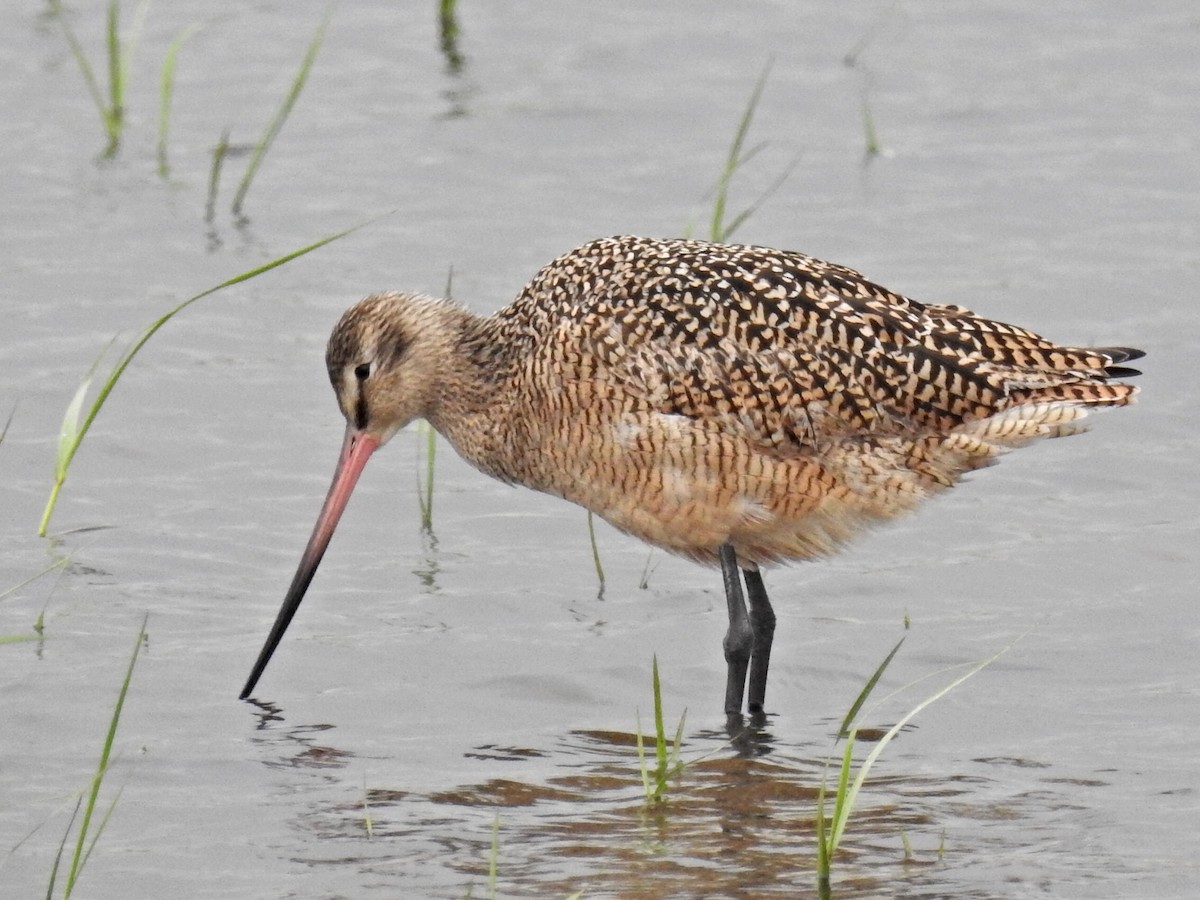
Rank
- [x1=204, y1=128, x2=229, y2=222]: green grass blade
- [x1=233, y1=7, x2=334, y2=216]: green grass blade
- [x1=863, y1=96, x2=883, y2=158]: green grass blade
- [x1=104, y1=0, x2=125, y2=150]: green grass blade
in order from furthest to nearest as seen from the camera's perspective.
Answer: [x1=863, y1=96, x2=883, y2=158]: green grass blade, [x1=104, y1=0, x2=125, y2=150]: green grass blade, [x1=204, y1=128, x2=229, y2=222]: green grass blade, [x1=233, y1=7, x2=334, y2=216]: green grass blade

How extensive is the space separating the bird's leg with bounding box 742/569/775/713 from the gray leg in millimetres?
29

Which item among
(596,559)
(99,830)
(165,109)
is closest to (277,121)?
(165,109)

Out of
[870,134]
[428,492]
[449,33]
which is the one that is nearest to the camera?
[428,492]

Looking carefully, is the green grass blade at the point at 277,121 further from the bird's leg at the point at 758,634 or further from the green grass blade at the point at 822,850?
the green grass blade at the point at 822,850

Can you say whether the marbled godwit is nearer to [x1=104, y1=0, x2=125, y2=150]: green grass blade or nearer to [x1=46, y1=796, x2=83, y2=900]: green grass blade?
[x1=46, y1=796, x2=83, y2=900]: green grass blade

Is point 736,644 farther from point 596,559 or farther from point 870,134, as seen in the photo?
point 870,134


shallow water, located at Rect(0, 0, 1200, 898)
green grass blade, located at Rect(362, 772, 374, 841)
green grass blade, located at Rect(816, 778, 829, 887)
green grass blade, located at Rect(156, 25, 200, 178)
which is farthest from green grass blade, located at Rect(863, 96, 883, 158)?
green grass blade, located at Rect(816, 778, 829, 887)

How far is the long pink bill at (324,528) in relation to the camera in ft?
20.3

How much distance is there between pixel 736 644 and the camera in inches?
244

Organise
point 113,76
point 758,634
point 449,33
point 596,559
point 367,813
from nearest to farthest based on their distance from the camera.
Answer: point 367,813
point 758,634
point 596,559
point 113,76
point 449,33

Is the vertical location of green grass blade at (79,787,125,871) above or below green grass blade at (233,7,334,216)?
below

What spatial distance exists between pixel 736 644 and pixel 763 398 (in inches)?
30.6

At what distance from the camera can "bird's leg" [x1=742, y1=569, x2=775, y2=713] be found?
6.25 m

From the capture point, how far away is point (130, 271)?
9.19 metres
